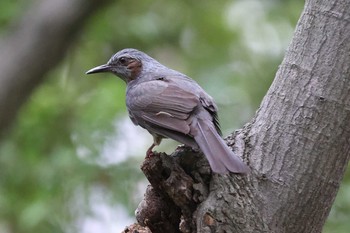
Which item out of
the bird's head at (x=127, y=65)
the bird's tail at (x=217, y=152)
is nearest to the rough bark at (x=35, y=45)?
the bird's head at (x=127, y=65)

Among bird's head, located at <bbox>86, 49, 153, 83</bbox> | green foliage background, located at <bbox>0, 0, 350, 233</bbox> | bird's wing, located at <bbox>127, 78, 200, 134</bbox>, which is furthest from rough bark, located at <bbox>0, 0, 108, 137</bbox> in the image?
bird's wing, located at <bbox>127, 78, 200, 134</bbox>

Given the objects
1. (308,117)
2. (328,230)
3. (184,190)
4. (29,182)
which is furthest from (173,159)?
(29,182)

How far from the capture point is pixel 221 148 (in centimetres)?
294

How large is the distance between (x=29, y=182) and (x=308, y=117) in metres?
3.86

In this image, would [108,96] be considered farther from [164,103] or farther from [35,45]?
[164,103]

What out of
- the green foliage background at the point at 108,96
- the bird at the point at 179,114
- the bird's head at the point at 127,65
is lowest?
the bird at the point at 179,114

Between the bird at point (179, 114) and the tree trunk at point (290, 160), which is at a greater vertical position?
the bird at point (179, 114)

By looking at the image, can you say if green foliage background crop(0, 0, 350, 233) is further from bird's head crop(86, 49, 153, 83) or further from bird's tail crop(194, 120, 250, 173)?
bird's tail crop(194, 120, 250, 173)

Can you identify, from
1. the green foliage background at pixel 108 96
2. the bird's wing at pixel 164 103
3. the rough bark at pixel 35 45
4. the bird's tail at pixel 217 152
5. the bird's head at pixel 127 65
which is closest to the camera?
the bird's tail at pixel 217 152

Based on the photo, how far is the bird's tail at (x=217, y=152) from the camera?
2.83 m

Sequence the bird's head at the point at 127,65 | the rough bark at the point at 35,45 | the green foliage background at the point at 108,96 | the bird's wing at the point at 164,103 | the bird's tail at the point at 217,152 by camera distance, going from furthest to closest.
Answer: the green foliage background at the point at 108,96
the rough bark at the point at 35,45
the bird's head at the point at 127,65
the bird's wing at the point at 164,103
the bird's tail at the point at 217,152

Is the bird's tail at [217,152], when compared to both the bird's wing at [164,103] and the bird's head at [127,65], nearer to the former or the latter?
the bird's wing at [164,103]

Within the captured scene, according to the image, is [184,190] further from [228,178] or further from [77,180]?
[77,180]

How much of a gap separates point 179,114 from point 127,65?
40.4 inches
